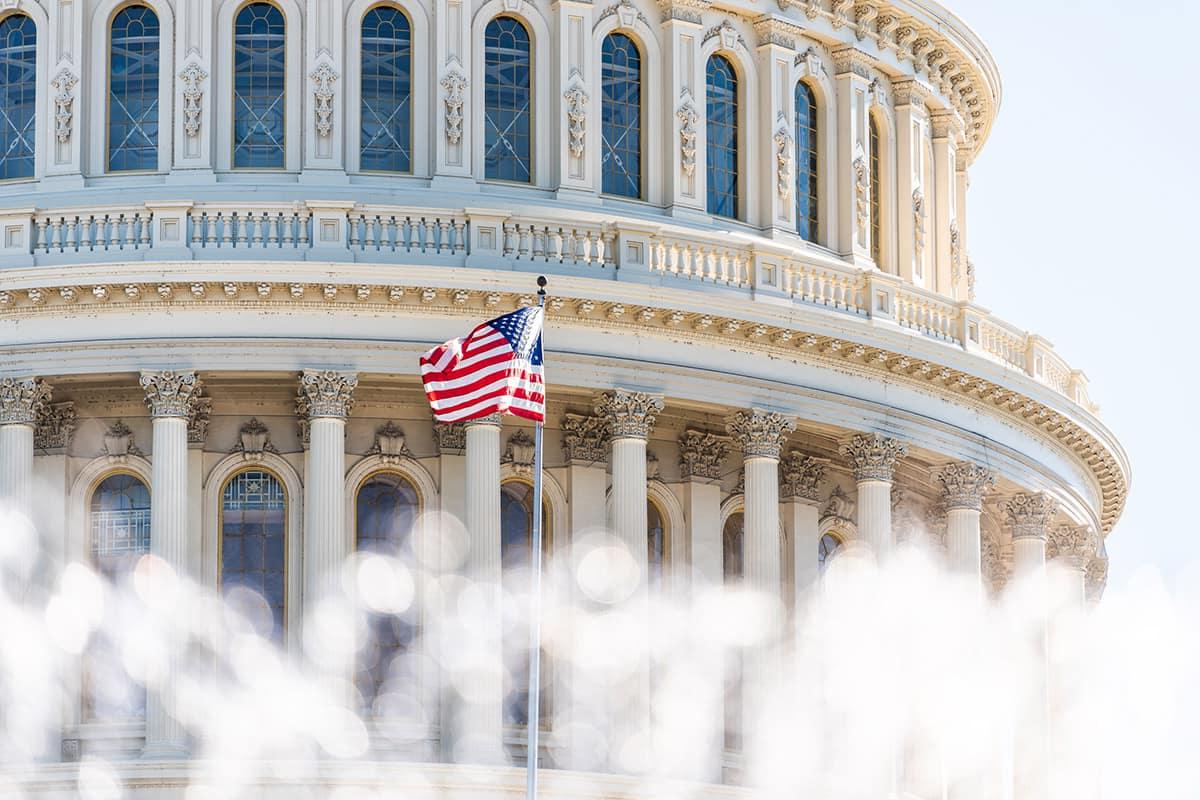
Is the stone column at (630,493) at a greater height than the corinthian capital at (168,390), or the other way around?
the corinthian capital at (168,390)

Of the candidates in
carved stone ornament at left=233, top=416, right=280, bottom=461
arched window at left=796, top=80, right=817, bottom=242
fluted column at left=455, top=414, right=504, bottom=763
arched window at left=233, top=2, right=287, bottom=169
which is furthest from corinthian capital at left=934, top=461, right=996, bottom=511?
arched window at left=233, top=2, right=287, bottom=169

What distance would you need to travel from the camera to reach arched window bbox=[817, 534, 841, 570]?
65.6 m

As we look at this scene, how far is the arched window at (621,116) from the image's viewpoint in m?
64.3

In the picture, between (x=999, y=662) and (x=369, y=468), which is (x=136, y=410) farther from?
(x=999, y=662)

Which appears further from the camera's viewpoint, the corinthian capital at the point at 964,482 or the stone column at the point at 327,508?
the corinthian capital at the point at 964,482

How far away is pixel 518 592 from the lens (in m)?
60.4

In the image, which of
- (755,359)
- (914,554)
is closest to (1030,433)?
(914,554)

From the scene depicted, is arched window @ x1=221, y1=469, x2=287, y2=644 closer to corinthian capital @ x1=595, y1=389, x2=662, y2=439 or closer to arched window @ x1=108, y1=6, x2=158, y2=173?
corinthian capital @ x1=595, y1=389, x2=662, y2=439

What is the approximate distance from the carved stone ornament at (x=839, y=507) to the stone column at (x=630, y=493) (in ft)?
20.0

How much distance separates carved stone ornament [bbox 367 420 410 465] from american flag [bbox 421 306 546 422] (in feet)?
21.6

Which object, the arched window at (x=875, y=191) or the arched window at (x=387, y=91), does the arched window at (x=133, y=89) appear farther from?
the arched window at (x=875, y=191)

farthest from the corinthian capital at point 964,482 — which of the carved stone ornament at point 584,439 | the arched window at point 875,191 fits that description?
the carved stone ornament at point 584,439

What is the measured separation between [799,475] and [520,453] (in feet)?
18.8

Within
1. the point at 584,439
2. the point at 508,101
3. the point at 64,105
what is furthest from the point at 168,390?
the point at 508,101
